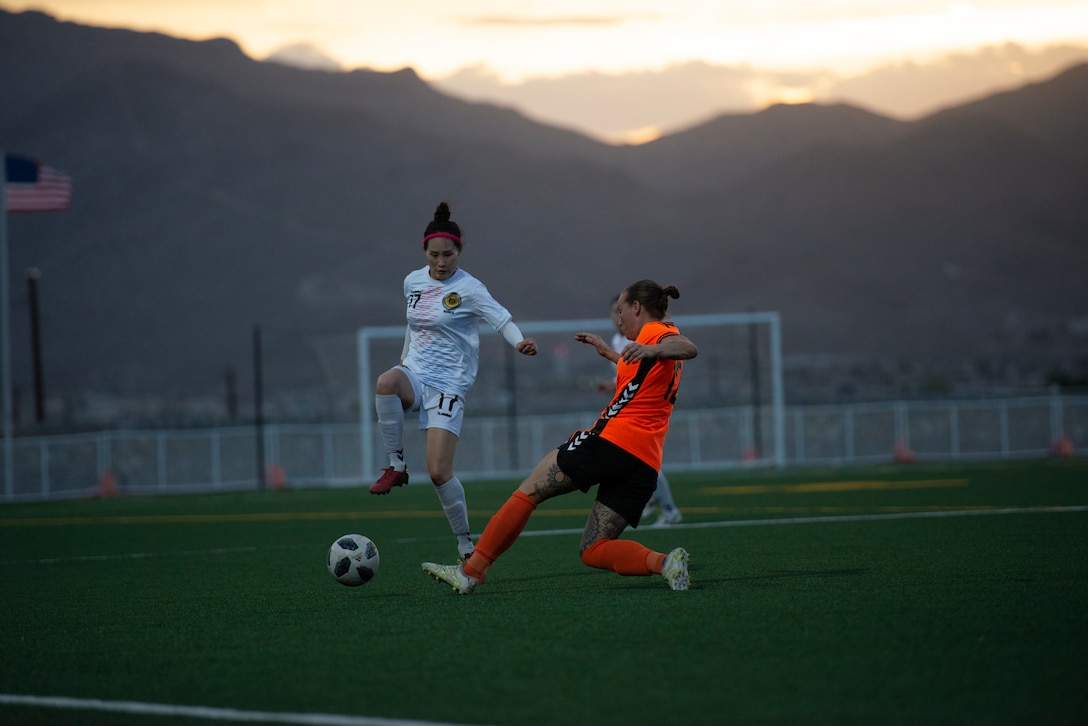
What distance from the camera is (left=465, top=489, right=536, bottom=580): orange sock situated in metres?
7.59

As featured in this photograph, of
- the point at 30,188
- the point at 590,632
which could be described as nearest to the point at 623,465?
the point at 590,632

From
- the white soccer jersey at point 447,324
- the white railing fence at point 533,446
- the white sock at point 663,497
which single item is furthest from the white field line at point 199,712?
the white railing fence at point 533,446

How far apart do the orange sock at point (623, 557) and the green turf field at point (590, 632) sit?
0.56 feet

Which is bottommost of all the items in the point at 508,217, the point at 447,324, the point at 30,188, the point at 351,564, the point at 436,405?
the point at 351,564

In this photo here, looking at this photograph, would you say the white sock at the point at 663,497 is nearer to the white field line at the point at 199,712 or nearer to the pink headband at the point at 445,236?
the pink headband at the point at 445,236

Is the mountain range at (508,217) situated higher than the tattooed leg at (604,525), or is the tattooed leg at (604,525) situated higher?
the mountain range at (508,217)

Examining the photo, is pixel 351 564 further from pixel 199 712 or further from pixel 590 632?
pixel 199 712

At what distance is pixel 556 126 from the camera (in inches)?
7613

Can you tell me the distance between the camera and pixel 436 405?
860cm

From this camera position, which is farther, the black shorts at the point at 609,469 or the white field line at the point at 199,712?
the black shorts at the point at 609,469

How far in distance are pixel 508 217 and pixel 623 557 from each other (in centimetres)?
15236

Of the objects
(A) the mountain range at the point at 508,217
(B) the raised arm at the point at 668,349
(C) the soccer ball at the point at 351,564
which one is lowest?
(C) the soccer ball at the point at 351,564

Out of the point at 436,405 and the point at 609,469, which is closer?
the point at 609,469

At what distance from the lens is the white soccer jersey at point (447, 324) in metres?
8.70
